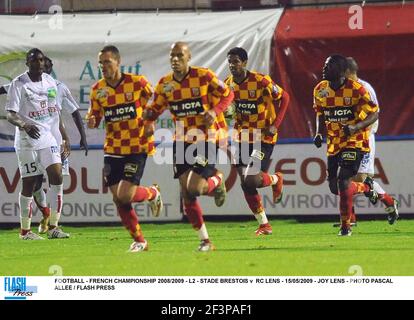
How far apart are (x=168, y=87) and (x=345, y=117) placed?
8.60 feet

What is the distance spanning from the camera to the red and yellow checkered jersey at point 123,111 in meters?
10.9

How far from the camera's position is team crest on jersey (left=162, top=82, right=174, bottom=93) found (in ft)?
35.5

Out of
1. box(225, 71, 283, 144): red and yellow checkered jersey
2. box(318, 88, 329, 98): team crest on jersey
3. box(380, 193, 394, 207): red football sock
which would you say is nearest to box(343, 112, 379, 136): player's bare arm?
box(318, 88, 329, 98): team crest on jersey

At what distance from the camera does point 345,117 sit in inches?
501

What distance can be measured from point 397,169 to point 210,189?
18.6 feet

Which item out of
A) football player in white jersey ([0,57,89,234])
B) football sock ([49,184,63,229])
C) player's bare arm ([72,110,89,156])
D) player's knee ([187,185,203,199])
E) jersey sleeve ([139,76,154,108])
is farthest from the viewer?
football sock ([49,184,63,229])

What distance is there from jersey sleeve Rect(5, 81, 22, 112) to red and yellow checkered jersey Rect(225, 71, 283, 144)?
2294 mm

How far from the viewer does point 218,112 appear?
10.6 m

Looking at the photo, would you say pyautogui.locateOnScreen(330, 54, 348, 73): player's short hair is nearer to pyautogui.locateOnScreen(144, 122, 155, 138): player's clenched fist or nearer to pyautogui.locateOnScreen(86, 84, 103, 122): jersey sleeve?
pyautogui.locateOnScreen(144, 122, 155, 138): player's clenched fist

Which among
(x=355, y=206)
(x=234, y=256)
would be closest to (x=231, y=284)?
(x=234, y=256)

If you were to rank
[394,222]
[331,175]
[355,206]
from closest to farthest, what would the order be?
1. [331,175]
2. [394,222]
3. [355,206]

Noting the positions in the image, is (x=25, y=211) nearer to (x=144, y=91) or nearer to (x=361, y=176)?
(x=144, y=91)

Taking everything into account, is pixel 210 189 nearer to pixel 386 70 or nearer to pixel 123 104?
pixel 123 104

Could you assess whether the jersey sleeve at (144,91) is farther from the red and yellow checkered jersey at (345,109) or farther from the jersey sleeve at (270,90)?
the red and yellow checkered jersey at (345,109)
